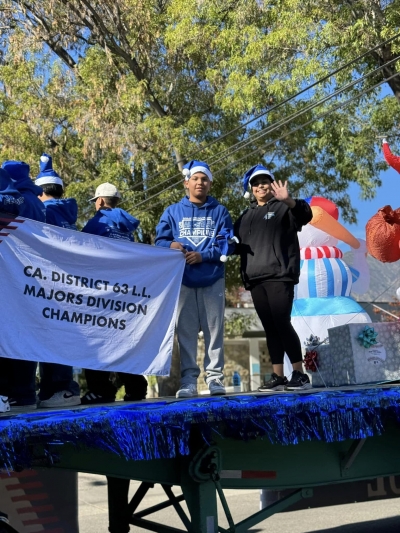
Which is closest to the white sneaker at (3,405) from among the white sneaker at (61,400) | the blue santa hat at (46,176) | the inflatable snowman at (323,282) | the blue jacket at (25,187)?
the white sneaker at (61,400)

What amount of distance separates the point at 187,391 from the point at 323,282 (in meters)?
5.79

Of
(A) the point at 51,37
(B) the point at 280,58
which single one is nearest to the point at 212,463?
(B) the point at 280,58

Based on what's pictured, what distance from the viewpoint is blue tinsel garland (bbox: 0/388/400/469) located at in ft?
11.3

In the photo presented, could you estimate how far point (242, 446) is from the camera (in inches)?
169

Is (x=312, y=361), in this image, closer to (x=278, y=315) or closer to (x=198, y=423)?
(x=278, y=315)

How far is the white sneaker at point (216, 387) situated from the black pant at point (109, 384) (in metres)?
0.45

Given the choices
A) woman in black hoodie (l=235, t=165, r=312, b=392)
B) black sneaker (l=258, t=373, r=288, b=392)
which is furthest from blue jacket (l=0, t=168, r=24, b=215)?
black sneaker (l=258, t=373, r=288, b=392)

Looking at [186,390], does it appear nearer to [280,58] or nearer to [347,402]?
[347,402]

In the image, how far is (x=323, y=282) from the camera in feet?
35.5

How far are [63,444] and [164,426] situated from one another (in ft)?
1.52

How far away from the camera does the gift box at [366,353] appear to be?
555cm

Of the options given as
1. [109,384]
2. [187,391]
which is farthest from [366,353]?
[109,384]

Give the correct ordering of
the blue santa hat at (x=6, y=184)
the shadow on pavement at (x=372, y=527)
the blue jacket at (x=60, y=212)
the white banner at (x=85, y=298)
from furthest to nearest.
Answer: the shadow on pavement at (x=372, y=527), the blue jacket at (x=60, y=212), the blue santa hat at (x=6, y=184), the white banner at (x=85, y=298)

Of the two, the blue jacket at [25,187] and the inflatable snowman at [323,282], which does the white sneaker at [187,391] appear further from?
the inflatable snowman at [323,282]
